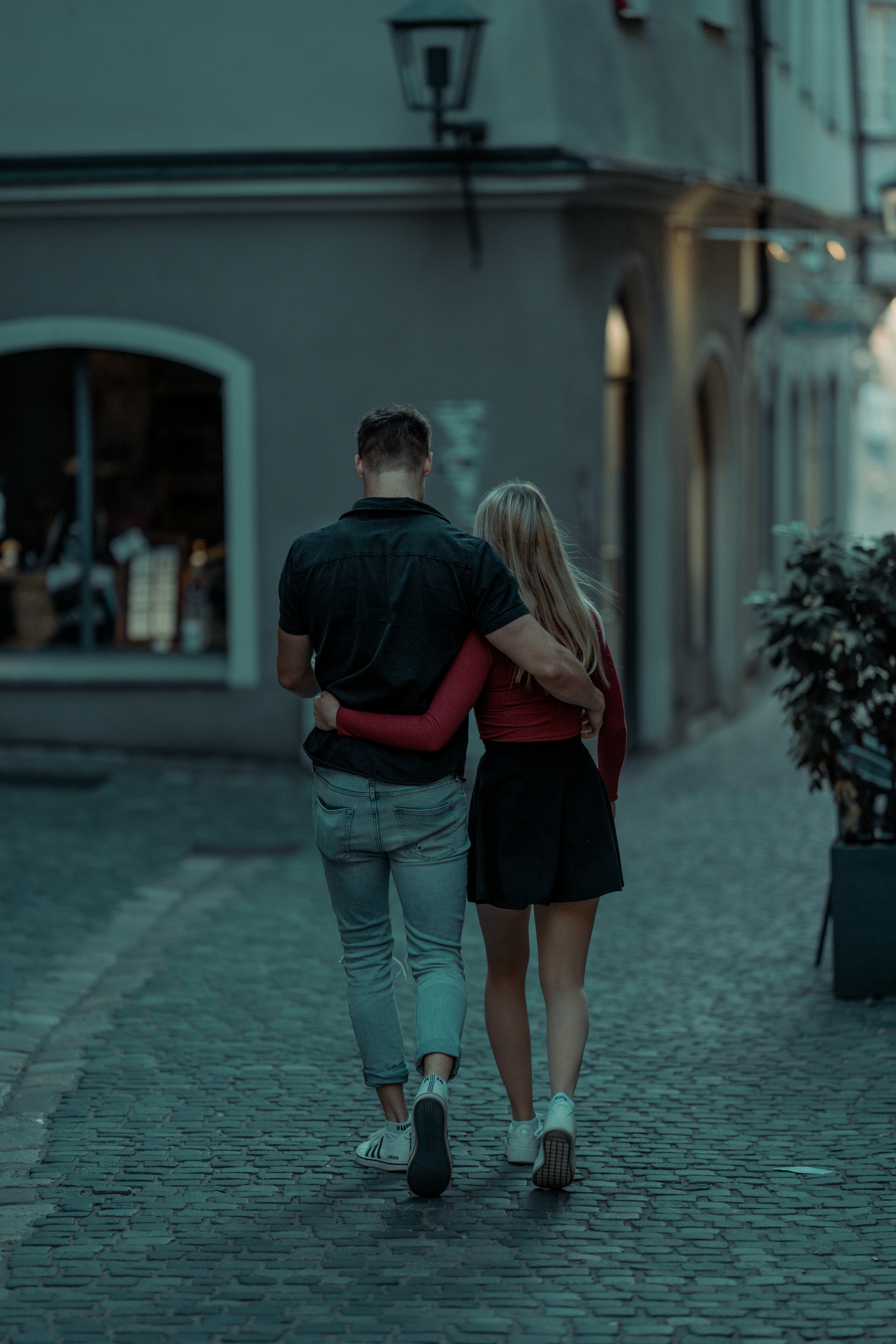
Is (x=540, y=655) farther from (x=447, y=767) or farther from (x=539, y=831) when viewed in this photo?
(x=539, y=831)

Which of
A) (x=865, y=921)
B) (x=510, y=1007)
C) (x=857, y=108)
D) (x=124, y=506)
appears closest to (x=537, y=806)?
(x=510, y=1007)

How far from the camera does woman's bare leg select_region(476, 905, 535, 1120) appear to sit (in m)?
4.73

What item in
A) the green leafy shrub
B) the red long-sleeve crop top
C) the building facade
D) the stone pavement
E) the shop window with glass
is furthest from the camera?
the shop window with glass

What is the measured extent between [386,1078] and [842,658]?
8.01 feet

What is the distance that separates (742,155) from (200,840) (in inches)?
322

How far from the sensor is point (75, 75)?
11352 millimetres

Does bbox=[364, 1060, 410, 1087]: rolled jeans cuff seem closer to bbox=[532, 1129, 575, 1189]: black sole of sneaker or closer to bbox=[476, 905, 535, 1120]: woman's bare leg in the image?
bbox=[476, 905, 535, 1120]: woman's bare leg

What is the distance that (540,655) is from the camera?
441 centimetres

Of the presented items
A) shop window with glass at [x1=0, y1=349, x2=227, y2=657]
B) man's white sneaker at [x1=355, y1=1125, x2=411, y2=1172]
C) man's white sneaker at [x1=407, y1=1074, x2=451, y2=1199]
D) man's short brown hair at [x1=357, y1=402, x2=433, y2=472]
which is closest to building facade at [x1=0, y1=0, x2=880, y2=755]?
shop window with glass at [x1=0, y1=349, x2=227, y2=657]

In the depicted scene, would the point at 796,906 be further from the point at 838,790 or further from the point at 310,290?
the point at 310,290

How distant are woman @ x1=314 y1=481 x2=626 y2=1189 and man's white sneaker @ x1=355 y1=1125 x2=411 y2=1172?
274mm

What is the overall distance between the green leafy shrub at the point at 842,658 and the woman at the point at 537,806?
1.81 meters

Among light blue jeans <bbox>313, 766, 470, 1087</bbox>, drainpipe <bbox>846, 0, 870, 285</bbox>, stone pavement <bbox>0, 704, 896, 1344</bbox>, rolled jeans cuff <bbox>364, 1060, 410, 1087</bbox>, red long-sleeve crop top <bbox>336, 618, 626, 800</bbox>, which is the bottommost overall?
stone pavement <bbox>0, 704, 896, 1344</bbox>

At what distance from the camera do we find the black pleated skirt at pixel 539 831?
4.62 meters
